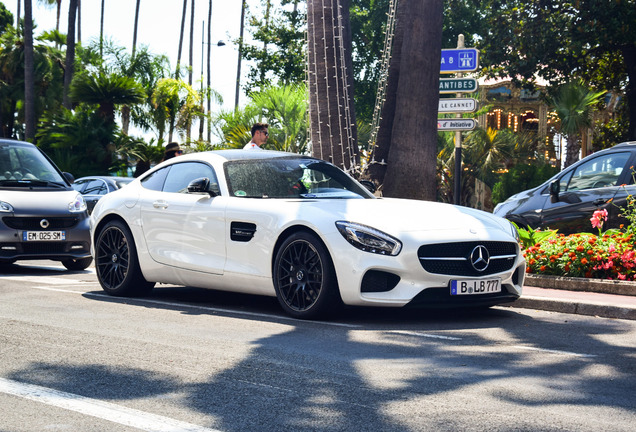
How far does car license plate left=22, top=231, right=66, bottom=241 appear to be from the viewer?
11581 mm

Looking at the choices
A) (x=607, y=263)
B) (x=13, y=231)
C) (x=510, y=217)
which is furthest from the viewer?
Answer: (x=510, y=217)

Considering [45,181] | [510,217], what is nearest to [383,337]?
[510,217]

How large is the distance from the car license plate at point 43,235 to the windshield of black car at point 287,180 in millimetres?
4173

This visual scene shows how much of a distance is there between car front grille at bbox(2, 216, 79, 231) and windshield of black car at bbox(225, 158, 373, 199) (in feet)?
13.9

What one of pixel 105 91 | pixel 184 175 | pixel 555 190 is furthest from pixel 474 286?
pixel 105 91

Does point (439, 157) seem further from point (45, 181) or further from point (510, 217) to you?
point (45, 181)

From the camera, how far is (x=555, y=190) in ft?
38.1

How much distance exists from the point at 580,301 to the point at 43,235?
698cm

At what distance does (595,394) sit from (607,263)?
4925 mm

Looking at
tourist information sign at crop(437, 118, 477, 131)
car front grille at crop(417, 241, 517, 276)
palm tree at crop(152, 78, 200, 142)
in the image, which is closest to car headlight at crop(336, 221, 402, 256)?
car front grille at crop(417, 241, 517, 276)

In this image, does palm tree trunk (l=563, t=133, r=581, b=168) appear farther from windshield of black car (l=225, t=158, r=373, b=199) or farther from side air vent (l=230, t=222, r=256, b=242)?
side air vent (l=230, t=222, r=256, b=242)

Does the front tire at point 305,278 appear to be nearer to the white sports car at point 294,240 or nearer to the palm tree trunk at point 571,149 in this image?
the white sports car at point 294,240

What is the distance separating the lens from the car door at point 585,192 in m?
11.0

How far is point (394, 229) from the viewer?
7164 mm
